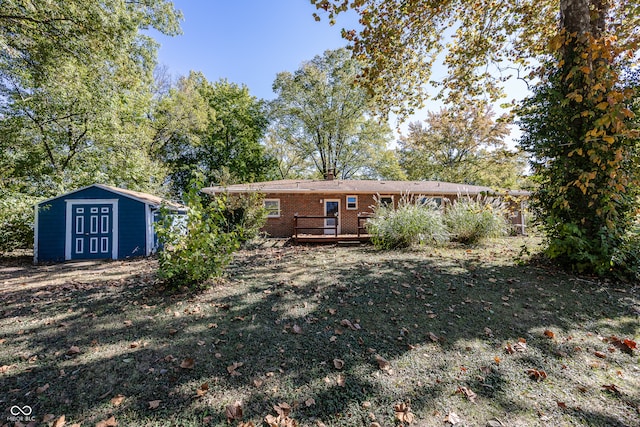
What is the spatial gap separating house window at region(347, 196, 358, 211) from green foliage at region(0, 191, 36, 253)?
42.6 feet

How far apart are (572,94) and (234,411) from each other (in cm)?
639

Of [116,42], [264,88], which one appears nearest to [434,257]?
[116,42]

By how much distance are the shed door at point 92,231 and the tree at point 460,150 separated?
23.1 metres

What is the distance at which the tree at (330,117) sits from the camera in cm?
2262

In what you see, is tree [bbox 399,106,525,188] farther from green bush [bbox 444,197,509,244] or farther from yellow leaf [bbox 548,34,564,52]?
yellow leaf [bbox 548,34,564,52]

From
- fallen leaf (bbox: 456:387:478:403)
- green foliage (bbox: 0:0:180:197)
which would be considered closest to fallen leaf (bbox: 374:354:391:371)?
fallen leaf (bbox: 456:387:478:403)

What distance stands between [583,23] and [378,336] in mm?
6485

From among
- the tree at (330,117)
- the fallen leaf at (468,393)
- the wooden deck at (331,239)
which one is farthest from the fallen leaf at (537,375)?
the tree at (330,117)

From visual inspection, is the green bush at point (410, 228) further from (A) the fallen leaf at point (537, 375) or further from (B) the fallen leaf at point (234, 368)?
(B) the fallen leaf at point (234, 368)

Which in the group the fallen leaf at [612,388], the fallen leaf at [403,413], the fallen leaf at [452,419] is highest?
the fallen leaf at [403,413]

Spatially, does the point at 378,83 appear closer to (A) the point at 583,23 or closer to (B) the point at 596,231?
(A) the point at 583,23

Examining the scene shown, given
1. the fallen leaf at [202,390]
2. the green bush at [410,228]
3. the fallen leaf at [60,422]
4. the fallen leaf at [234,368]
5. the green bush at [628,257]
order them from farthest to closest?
1. the green bush at [410,228]
2. the green bush at [628,257]
3. the fallen leaf at [234,368]
4. the fallen leaf at [202,390]
5. the fallen leaf at [60,422]

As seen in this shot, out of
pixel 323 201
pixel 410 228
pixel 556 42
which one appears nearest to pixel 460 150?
pixel 323 201

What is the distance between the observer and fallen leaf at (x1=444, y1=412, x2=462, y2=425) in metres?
2.00
